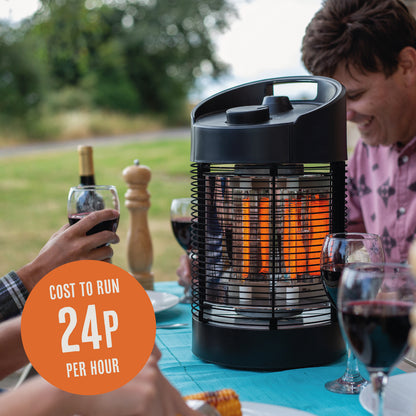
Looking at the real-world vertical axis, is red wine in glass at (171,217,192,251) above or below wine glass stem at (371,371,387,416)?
below

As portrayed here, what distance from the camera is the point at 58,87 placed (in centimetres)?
1168

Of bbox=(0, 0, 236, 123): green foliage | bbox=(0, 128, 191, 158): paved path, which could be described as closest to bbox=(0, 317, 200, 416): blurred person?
bbox=(0, 128, 191, 158): paved path

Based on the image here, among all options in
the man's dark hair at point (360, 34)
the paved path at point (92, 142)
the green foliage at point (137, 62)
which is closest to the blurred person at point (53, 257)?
the man's dark hair at point (360, 34)

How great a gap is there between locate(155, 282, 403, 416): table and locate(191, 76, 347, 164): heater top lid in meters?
0.42

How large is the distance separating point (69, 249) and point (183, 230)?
43 cm

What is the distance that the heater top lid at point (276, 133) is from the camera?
1.08 m

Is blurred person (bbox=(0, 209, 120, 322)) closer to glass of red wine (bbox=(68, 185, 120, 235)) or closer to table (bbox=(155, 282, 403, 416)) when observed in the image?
glass of red wine (bbox=(68, 185, 120, 235))

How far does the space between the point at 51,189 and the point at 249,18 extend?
165 inches

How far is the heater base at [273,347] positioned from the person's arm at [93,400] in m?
0.55

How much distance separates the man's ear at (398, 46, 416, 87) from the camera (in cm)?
174

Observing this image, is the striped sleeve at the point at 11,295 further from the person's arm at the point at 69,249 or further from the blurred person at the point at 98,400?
the blurred person at the point at 98,400

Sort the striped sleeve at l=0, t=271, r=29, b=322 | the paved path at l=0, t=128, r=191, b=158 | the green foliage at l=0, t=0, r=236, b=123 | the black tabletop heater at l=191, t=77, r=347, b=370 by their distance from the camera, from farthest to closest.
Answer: the green foliage at l=0, t=0, r=236, b=123
the paved path at l=0, t=128, r=191, b=158
the striped sleeve at l=0, t=271, r=29, b=322
the black tabletop heater at l=191, t=77, r=347, b=370

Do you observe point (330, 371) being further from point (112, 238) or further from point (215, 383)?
point (112, 238)

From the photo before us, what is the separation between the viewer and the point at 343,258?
996 mm
